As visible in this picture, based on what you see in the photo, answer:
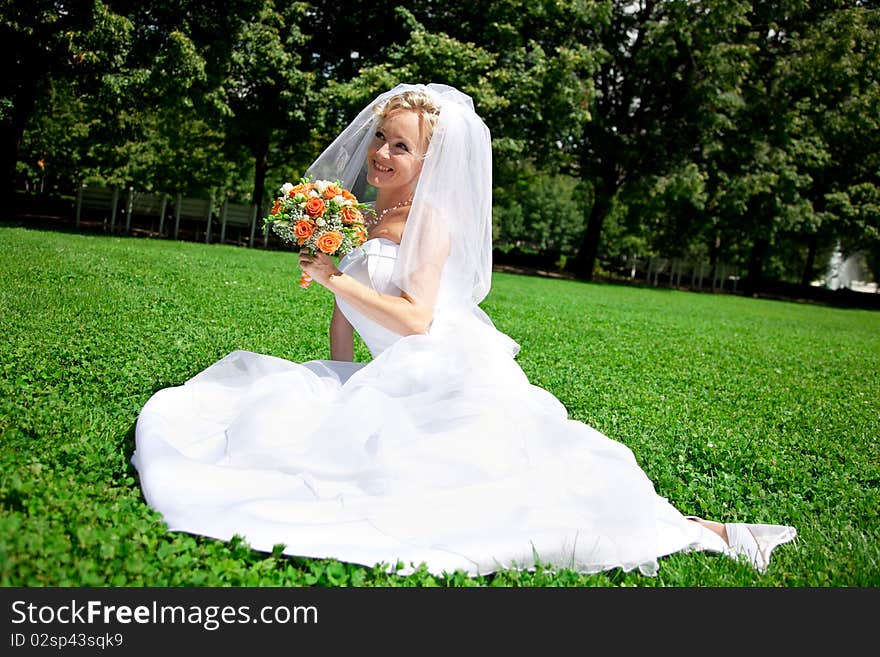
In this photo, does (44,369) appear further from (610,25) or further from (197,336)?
(610,25)

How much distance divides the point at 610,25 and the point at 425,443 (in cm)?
2731

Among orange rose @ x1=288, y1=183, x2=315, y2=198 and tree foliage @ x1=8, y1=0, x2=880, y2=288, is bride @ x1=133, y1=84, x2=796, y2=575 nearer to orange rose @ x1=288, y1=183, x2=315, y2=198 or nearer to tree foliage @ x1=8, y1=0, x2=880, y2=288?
orange rose @ x1=288, y1=183, x2=315, y2=198

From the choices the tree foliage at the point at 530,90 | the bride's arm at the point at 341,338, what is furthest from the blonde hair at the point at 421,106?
the tree foliage at the point at 530,90

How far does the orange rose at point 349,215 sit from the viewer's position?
3600 mm

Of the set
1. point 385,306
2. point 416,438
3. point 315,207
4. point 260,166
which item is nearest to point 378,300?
point 385,306

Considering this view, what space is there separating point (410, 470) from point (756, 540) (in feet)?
6.08

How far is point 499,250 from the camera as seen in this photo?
117 ft

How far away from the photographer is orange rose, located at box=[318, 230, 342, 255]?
3.45 metres

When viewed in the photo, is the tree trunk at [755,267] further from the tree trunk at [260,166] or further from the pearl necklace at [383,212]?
the pearl necklace at [383,212]

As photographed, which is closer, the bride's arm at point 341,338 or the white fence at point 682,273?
the bride's arm at point 341,338

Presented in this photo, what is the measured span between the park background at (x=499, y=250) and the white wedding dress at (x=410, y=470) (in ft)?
0.46

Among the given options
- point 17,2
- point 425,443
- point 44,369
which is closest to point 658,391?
point 425,443

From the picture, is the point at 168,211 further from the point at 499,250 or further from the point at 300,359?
the point at 300,359

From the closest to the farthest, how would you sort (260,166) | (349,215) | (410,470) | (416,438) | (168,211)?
(410,470) < (416,438) < (349,215) < (168,211) < (260,166)
